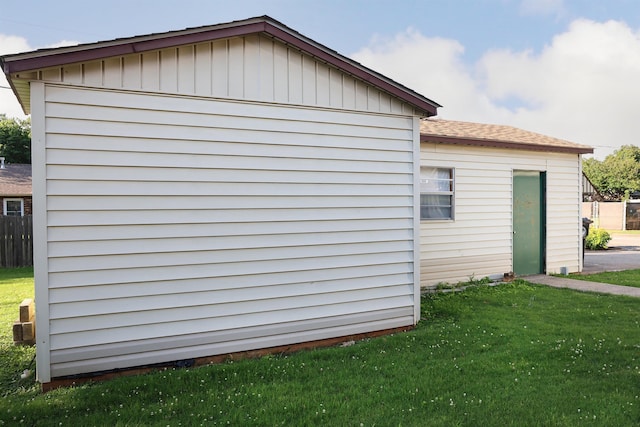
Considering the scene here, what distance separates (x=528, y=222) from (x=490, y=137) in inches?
85.9

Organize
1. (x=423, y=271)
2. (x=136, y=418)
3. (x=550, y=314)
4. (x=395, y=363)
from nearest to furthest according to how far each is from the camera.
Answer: (x=136, y=418) < (x=395, y=363) < (x=550, y=314) < (x=423, y=271)

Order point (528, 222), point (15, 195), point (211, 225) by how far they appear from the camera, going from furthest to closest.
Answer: point (15, 195) < point (528, 222) < point (211, 225)

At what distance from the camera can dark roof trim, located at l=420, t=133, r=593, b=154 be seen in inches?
327

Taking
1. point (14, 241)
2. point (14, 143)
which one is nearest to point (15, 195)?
point (14, 241)

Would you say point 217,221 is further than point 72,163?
Yes

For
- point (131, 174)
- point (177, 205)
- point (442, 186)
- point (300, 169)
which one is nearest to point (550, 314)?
point (442, 186)

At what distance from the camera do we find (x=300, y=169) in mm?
5215

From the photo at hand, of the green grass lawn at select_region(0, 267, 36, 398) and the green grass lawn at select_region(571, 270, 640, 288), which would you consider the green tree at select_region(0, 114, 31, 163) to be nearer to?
the green grass lawn at select_region(0, 267, 36, 398)

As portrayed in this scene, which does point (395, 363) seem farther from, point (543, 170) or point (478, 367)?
point (543, 170)

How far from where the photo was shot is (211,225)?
4.73 m

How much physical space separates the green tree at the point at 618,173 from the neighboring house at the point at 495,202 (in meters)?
37.6

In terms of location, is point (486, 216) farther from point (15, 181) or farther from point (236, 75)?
point (15, 181)

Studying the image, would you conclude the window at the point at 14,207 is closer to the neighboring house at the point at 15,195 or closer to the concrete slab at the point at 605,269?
the neighboring house at the point at 15,195

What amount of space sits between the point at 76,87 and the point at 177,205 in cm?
143
